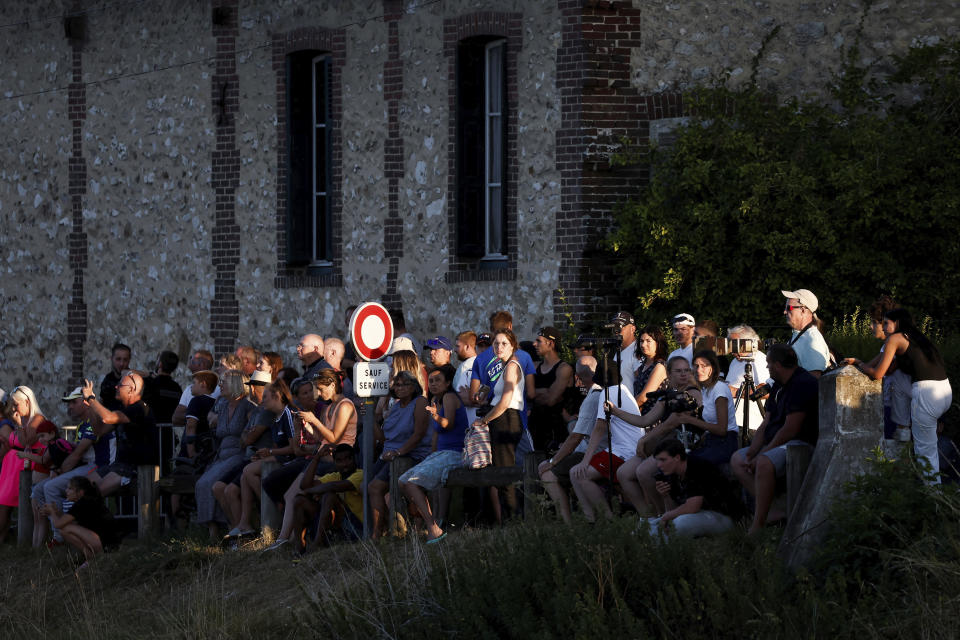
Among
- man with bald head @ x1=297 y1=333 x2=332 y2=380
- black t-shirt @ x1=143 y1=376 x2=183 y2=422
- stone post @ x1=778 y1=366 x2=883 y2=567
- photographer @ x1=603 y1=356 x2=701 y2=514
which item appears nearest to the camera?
stone post @ x1=778 y1=366 x2=883 y2=567

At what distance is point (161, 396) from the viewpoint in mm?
17266

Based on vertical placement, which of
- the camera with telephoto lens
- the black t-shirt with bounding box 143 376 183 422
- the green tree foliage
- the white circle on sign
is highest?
the green tree foliage

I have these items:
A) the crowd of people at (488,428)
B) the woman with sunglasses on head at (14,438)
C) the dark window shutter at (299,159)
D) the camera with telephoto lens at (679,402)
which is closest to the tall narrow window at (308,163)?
the dark window shutter at (299,159)

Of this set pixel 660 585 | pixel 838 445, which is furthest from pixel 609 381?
pixel 660 585

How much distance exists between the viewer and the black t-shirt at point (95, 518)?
626 inches

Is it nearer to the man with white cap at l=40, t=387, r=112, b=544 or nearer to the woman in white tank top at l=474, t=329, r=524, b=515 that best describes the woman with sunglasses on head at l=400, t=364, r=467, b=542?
the woman in white tank top at l=474, t=329, r=524, b=515

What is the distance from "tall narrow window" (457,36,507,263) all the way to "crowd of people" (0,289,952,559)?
3.06m

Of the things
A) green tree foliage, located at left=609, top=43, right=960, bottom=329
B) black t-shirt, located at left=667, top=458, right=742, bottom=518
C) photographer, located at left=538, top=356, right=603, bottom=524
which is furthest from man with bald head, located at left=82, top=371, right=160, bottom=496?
black t-shirt, located at left=667, top=458, right=742, bottom=518

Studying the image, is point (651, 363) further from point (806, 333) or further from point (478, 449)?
point (478, 449)

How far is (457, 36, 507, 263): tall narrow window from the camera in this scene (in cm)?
2000

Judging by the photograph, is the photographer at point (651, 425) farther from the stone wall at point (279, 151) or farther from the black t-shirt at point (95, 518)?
the stone wall at point (279, 151)

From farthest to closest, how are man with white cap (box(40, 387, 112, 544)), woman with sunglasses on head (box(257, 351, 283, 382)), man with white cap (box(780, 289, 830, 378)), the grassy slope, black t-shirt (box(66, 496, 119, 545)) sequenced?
man with white cap (box(40, 387, 112, 544))
black t-shirt (box(66, 496, 119, 545))
woman with sunglasses on head (box(257, 351, 283, 382))
man with white cap (box(780, 289, 830, 378))
the grassy slope

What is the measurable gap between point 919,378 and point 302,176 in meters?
11.7

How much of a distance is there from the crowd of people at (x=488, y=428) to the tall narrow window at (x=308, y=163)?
4.83 meters
